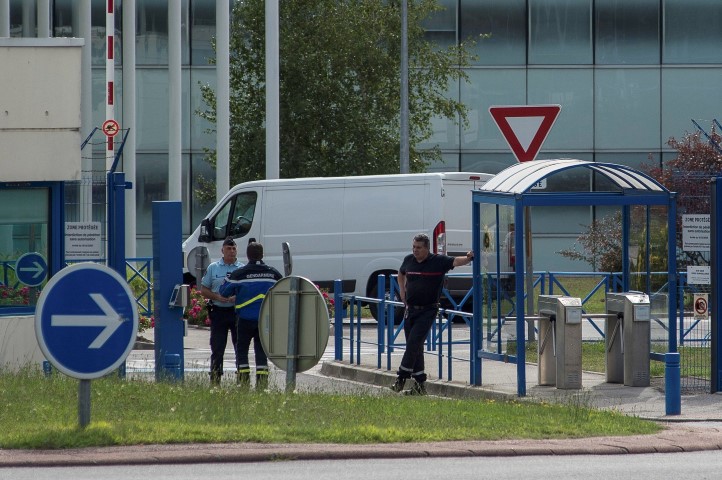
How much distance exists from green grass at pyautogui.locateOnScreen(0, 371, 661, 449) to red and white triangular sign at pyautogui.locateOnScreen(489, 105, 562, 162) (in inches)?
129

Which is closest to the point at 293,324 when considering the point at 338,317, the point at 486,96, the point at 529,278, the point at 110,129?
the point at 529,278

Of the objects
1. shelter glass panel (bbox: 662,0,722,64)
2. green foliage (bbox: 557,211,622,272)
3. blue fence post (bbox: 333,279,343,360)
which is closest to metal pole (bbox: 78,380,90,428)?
blue fence post (bbox: 333,279,343,360)

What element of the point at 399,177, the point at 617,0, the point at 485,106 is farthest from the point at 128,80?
the point at 617,0

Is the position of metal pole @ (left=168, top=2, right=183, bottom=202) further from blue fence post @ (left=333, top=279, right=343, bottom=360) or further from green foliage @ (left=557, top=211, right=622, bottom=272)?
blue fence post @ (left=333, top=279, right=343, bottom=360)

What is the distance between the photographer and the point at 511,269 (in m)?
14.9

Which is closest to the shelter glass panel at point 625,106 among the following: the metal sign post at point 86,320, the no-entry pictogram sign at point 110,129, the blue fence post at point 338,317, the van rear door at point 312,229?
the van rear door at point 312,229

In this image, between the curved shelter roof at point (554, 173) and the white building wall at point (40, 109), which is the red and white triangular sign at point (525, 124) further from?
the white building wall at point (40, 109)

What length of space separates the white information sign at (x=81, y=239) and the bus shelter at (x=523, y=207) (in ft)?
13.8

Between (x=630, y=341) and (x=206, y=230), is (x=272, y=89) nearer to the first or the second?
(x=206, y=230)

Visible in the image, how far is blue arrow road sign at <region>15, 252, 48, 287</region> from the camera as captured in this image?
15.1m

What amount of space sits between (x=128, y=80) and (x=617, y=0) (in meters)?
15.5

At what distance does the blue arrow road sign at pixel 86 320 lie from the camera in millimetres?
9477

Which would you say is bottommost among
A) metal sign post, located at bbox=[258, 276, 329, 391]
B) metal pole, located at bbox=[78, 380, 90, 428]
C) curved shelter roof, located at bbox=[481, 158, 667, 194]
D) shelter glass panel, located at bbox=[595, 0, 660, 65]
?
metal pole, located at bbox=[78, 380, 90, 428]

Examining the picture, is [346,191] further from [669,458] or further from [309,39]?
[669,458]
